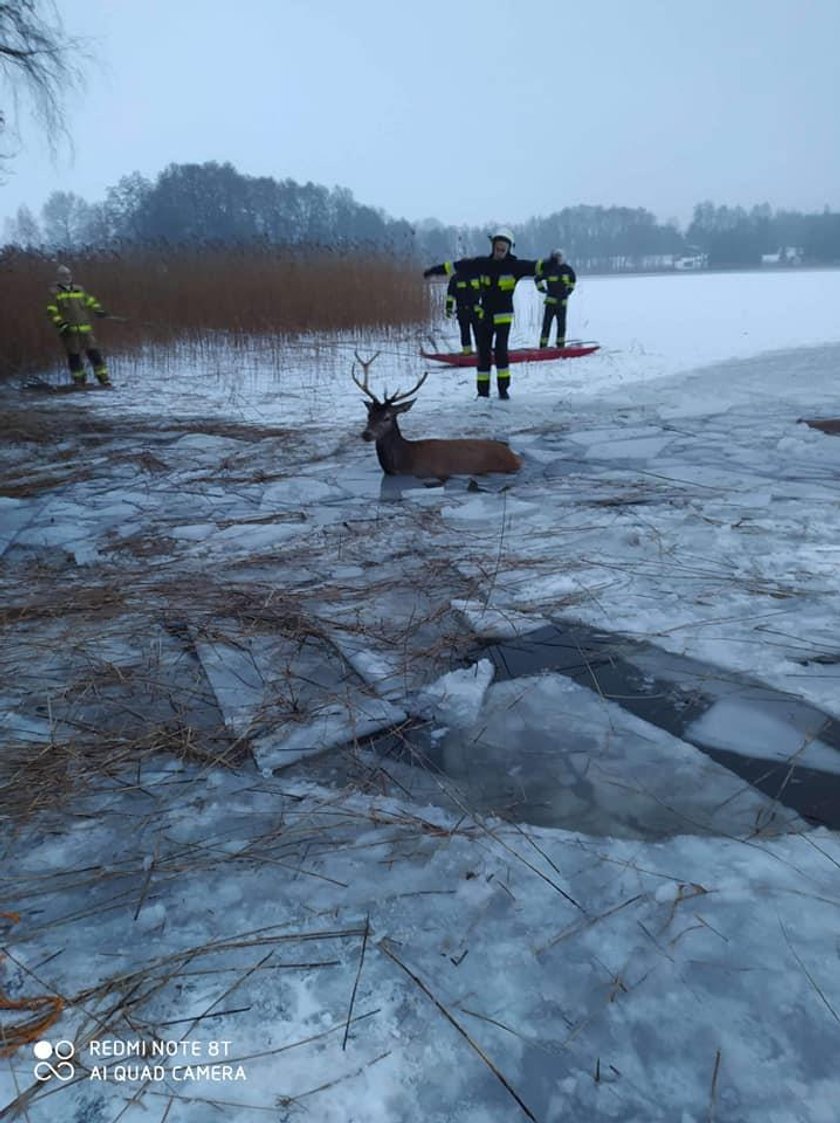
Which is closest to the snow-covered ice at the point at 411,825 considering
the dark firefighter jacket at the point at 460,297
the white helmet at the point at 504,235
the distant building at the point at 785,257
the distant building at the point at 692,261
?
the white helmet at the point at 504,235

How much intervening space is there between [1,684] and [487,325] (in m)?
6.40

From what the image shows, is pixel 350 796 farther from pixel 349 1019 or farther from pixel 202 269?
pixel 202 269

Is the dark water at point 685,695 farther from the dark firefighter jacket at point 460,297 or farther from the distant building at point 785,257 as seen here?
the distant building at point 785,257

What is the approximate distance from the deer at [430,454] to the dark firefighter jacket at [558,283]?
571 centimetres

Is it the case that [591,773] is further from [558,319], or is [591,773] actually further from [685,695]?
[558,319]

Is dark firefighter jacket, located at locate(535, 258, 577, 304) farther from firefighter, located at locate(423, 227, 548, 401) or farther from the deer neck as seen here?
the deer neck

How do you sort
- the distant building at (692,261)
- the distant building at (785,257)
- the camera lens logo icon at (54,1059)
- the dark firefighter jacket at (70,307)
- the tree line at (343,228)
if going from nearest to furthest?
the camera lens logo icon at (54,1059) → the dark firefighter jacket at (70,307) → the tree line at (343,228) → the distant building at (692,261) → the distant building at (785,257)

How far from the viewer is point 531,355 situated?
10.6m

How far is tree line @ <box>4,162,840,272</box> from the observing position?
17.1 m

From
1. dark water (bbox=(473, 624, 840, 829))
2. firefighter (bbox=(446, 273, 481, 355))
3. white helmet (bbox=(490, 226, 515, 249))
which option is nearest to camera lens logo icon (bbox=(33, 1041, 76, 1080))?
dark water (bbox=(473, 624, 840, 829))

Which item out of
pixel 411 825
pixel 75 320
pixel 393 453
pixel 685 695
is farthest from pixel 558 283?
pixel 411 825

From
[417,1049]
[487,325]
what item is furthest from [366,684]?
[487,325]

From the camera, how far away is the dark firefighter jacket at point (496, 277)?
730 cm

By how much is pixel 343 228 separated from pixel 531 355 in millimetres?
40558
